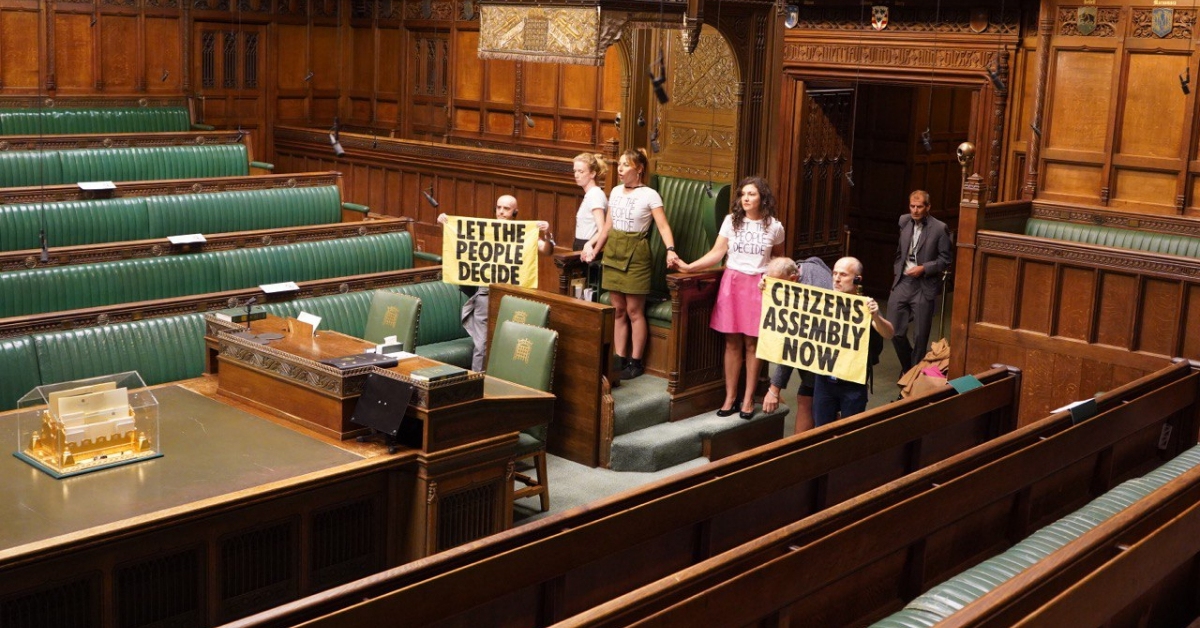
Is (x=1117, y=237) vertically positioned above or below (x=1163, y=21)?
below

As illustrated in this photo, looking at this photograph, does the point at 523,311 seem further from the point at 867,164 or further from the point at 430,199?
the point at 867,164

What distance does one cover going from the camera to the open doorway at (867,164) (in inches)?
451

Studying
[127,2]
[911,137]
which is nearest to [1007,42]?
[911,137]

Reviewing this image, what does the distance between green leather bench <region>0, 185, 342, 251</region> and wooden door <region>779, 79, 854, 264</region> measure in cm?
413

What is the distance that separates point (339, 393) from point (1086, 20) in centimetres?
688

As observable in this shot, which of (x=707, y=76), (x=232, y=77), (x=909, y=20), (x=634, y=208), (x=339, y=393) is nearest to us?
(x=339, y=393)

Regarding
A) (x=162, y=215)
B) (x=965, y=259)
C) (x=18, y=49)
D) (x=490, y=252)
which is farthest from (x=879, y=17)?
(x=18, y=49)

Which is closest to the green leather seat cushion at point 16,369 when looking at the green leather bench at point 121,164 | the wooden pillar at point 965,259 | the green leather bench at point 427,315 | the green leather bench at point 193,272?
the green leather bench at point 193,272

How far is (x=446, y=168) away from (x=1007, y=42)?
5043 millimetres

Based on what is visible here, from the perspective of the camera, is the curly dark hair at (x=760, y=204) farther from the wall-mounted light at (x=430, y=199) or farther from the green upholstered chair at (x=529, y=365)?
the wall-mounted light at (x=430, y=199)

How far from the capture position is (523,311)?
6.89 meters

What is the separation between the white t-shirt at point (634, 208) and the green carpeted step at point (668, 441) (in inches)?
47.3

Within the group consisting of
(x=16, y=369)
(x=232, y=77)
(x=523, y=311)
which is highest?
(x=232, y=77)

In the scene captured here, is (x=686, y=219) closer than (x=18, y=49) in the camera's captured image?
Yes
